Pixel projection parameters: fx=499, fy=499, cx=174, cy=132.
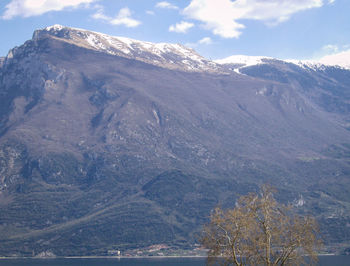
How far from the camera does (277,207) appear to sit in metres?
42.0

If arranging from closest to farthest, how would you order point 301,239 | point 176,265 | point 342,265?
1. point 301,239
2. point 342,265
3. point 176,265

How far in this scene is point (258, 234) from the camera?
41906 mm

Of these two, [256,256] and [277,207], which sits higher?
[277,207]

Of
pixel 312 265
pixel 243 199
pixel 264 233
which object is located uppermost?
pixel 243 199

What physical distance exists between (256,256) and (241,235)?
225cm

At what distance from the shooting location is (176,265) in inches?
7515

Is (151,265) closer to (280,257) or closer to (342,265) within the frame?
(342,265)

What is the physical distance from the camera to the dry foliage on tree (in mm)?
40312

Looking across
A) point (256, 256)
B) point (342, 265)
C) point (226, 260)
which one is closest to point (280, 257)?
point (256, 256)

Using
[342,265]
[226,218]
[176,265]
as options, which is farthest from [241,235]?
[176,265]

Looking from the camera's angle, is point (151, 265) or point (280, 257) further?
point (151, 265)

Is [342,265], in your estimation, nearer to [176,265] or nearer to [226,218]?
[176,265]

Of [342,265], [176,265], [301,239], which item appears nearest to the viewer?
[301,239]

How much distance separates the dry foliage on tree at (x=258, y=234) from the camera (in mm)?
40312
